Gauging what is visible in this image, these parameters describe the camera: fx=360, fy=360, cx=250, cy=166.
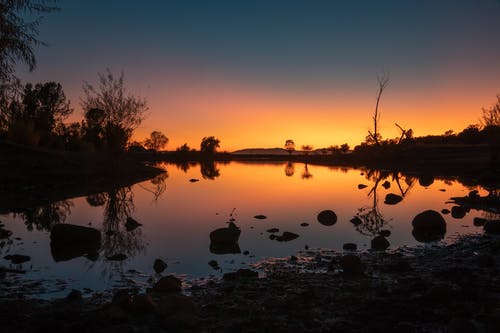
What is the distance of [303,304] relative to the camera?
6.66 m

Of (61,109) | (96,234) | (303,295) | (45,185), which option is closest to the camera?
(303,295)

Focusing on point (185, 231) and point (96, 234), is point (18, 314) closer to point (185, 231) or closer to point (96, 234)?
point (96, 234)

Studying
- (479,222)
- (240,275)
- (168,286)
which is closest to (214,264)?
(240,275)

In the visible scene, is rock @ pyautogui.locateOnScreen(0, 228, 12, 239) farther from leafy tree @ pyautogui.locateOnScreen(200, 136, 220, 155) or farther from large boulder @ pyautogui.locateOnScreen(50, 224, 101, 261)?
leafy tree @ pyautogui.locateOnScreen(200, 136, 220, 155)

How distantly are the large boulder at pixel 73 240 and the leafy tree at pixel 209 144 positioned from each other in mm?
136939

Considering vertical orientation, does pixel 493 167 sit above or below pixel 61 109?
below

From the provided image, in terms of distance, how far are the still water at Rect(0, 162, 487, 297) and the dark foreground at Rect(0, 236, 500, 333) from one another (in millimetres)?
1385

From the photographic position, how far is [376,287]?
759 centimetres

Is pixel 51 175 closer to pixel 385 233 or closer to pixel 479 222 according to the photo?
pixel 385 233

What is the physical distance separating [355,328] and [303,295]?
1.52 meters

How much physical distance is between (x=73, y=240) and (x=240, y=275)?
21.9 feet

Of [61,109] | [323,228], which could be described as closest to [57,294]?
[323,228]

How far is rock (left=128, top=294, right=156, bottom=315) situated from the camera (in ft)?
20.3

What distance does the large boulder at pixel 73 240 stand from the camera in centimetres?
1134
